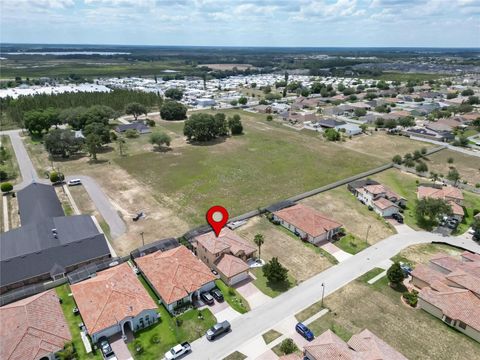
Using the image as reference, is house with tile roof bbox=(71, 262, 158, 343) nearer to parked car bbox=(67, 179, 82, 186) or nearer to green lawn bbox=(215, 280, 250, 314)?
green lawn bbox=(215, 280, 250, 314)

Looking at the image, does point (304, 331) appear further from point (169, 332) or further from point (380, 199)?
point (380, 199)

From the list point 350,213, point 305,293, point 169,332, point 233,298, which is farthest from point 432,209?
point 169,332

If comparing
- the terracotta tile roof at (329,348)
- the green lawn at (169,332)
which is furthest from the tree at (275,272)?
the terracotta tile roof at (329,348)

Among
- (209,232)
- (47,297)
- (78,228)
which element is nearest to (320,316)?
(209,232)

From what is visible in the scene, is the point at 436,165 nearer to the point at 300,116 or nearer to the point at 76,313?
the point at 300,116

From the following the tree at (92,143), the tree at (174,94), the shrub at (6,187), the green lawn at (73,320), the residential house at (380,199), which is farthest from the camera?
the tree at (174,94)

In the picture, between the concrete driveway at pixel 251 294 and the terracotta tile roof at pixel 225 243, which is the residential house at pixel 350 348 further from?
the terracotta tile roof at pixel 225 243

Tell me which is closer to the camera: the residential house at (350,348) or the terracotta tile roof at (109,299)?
the residential house at (350,348)
